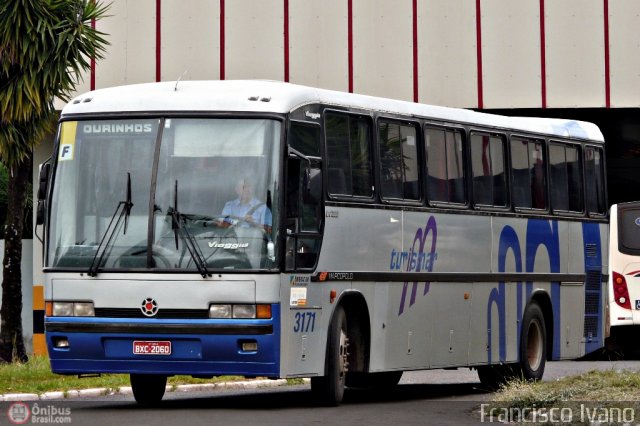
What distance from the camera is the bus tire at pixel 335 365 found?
51.1ft

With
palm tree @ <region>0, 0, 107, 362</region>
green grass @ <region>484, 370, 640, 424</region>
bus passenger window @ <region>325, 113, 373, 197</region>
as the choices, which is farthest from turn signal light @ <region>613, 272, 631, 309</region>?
bus passenger window @ <region>325, 113, 373, 197</region>

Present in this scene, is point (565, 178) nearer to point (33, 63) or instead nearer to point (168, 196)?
point (33, 63)

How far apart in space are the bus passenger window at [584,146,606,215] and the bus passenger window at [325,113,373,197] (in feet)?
18.4

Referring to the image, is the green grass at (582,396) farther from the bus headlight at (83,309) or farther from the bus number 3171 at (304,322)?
the bus headlight at (83,309)

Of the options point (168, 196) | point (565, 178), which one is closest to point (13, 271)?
point (565, 178)

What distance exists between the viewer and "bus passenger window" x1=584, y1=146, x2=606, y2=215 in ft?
70.1

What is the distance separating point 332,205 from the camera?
15.7 meters

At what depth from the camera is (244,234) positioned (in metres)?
14.6

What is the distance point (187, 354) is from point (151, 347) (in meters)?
0.34

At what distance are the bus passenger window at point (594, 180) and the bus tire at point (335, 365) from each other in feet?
21.0

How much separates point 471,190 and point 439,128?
918 mm

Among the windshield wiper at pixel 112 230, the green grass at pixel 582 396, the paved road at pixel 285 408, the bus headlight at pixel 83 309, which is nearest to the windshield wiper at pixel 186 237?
the windshield wiper at pixel 112 230

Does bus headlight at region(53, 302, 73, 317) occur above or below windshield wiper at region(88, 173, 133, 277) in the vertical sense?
below

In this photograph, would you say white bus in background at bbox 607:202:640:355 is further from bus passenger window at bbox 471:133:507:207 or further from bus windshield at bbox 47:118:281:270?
bus windshield at bbox 47:118:281:270
